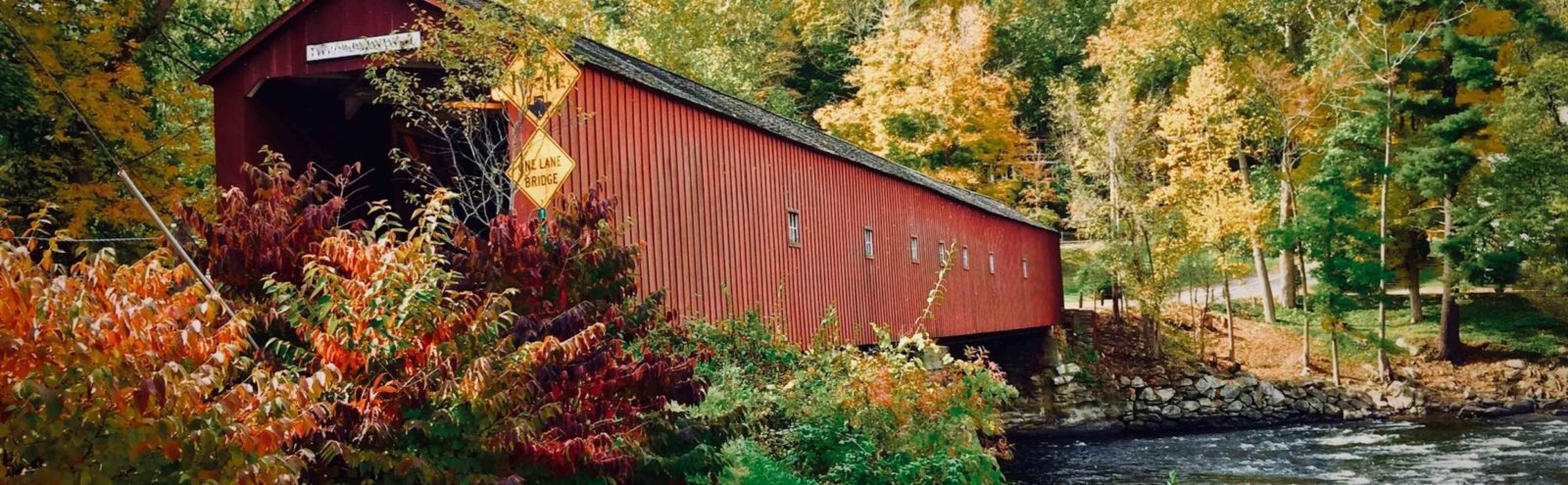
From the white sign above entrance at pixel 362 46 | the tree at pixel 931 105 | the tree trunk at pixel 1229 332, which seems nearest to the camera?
the white sign above entrance at pixel 362 46

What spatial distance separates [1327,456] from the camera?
16016mm

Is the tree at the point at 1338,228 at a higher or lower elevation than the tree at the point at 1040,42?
lower

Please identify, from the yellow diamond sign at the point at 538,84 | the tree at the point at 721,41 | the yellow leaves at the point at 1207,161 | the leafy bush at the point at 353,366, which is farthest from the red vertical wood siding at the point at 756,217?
the tree at the point at 721,41

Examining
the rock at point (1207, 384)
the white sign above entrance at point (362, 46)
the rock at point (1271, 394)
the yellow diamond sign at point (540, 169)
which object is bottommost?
the rock at point (1271, 394)

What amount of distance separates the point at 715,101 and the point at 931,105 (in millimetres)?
13937

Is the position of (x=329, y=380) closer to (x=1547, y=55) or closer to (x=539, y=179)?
(x=539, y=179)

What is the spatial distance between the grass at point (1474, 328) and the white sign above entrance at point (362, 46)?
18.2 metres

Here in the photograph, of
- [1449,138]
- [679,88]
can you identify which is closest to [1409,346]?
[1449,138]

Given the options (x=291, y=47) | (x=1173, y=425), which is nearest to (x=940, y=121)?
(x=1173, y=425)

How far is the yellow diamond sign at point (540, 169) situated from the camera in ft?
29.3

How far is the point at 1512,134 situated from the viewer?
2148 centimetres

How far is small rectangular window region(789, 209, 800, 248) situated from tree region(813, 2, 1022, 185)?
12950 mm

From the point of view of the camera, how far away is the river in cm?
1422

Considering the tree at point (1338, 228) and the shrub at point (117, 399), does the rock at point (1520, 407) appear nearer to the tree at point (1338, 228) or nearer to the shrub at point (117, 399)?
the tree at point (1338, 228)
